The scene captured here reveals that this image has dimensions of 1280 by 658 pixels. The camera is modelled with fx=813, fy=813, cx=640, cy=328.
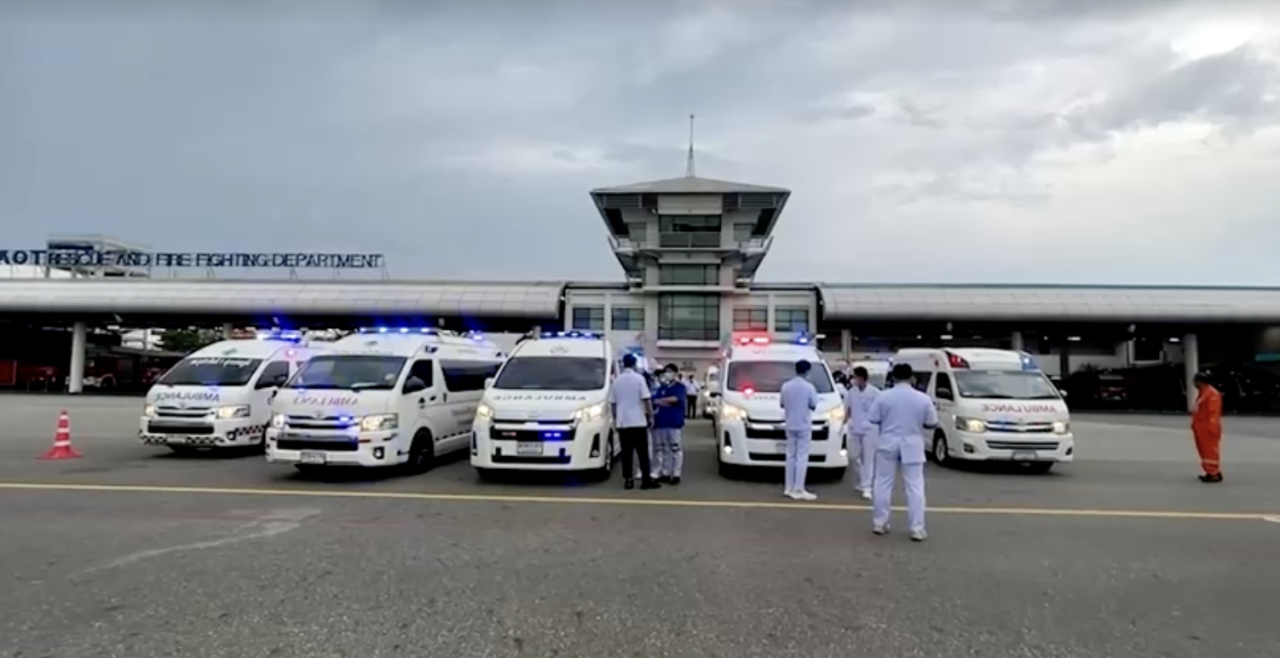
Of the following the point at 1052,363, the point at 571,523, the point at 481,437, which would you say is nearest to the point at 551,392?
the point at 481,437

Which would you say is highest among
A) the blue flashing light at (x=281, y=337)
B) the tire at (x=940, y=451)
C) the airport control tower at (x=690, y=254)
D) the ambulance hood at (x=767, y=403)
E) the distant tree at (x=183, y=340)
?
the airport control tower at (x=690, y=254)

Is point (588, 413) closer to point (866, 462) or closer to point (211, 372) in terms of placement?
point (866, 462)

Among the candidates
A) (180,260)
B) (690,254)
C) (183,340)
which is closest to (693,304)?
(690,254)

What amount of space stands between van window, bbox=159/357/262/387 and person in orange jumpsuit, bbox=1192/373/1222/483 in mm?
15942

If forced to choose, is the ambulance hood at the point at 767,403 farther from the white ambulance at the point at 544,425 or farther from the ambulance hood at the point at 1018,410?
the ambulance hood at the point at 1018,410

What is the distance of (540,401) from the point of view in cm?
1125

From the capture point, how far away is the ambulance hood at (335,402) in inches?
441

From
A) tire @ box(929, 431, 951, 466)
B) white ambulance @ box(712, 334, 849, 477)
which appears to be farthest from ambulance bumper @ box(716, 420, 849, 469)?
tire @ box(929, 431, 951, 466)

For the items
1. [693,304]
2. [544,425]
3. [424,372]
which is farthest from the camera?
[693,304]

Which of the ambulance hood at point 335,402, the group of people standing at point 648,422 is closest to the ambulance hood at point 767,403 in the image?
the group of people standing at point 648,422

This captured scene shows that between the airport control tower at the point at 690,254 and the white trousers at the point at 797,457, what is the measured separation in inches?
1569

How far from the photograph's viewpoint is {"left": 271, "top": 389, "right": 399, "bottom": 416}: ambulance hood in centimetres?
1120

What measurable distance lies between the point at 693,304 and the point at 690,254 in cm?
315

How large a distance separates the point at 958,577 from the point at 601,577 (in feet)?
9.28
